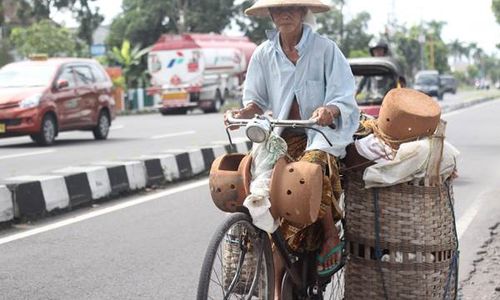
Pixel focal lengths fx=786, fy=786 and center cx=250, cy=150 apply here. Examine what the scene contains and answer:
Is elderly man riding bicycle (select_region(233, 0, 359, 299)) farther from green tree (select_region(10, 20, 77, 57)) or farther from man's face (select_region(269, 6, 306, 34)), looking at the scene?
green tree (select_region(10, 20, 77, 57))

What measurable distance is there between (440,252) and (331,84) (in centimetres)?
95

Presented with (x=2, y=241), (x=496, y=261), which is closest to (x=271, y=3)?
(x=496, y=261)

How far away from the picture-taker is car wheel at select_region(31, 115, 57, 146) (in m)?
14.5

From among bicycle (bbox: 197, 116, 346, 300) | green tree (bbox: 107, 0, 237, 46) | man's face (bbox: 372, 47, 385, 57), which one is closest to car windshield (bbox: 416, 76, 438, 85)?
green tree (bbox: 107, 0, 237, 46)

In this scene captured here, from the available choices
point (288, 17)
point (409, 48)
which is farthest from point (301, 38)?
point (409, 48)

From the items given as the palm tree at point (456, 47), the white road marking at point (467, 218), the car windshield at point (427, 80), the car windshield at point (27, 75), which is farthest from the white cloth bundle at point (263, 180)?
the palm tree at point (456, 47)

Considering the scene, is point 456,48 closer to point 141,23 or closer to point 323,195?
point 141,23

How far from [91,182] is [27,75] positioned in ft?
25.0

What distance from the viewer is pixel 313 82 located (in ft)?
12.4

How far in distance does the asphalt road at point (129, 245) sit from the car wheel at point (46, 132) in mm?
6019

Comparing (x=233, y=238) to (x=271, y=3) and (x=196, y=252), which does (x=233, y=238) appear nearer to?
(x=271, y=3)

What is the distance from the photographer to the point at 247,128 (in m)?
3.41

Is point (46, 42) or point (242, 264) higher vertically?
point (46, 42)

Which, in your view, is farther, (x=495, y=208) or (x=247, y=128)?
(x=495, y=208)
